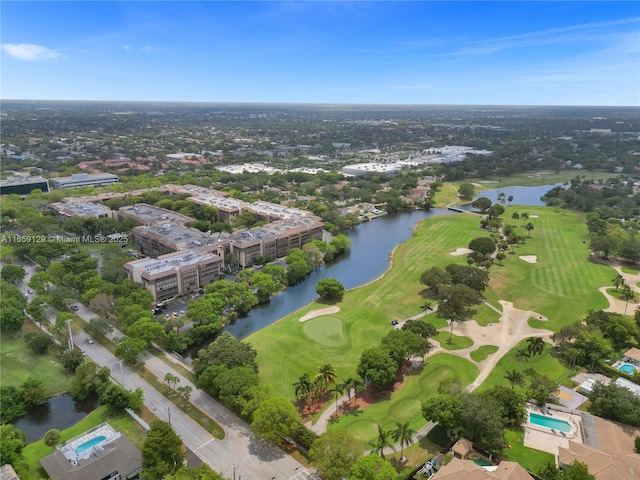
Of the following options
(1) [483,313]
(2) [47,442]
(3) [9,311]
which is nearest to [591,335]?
(1) [483,313]

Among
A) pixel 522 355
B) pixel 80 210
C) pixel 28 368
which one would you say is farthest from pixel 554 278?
pixel 80 210

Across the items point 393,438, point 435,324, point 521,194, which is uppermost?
point 393,438

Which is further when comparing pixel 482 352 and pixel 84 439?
pixel 482 352

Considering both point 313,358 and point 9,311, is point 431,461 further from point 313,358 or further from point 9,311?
point 9,311

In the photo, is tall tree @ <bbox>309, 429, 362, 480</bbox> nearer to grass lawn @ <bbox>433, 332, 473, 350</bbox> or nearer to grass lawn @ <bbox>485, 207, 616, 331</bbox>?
grass lawn @ <bbox>433, 332, 473, 350</bbox>

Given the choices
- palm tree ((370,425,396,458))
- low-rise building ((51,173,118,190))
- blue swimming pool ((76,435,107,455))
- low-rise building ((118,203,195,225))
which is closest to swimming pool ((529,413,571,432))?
palm tree ((370,425,396,458))

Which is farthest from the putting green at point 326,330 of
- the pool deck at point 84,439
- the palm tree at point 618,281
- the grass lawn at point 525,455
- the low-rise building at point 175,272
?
the palm tree at point 618,281

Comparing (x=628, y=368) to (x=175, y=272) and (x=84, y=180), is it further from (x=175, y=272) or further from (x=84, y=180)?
(x=84, y=180)
